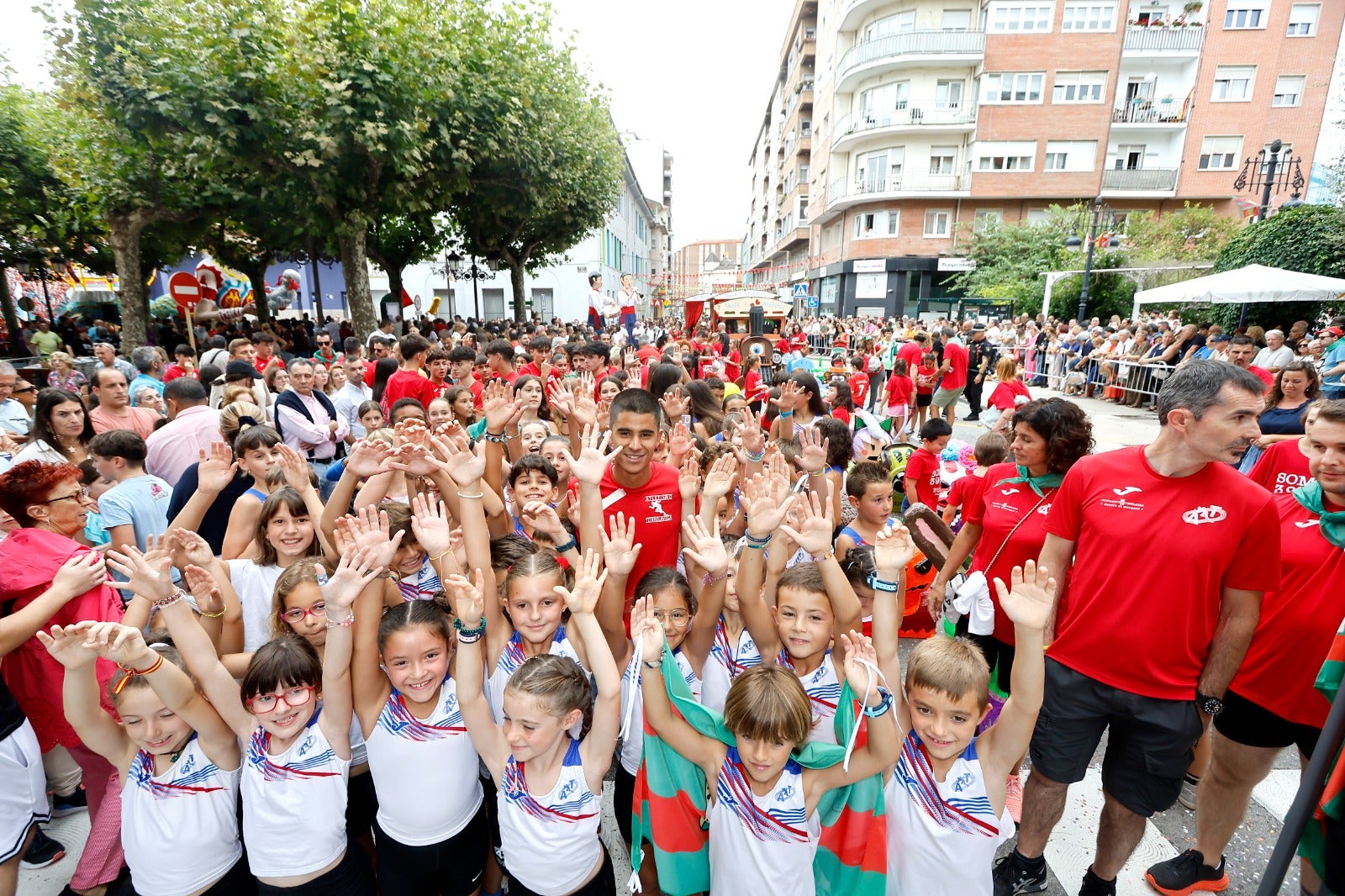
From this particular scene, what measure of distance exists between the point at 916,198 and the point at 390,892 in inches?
1430

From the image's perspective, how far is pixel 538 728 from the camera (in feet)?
6.97

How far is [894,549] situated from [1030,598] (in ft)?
1.54

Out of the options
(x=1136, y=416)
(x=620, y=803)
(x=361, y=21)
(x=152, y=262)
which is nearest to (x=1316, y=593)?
(x=620, y=803)

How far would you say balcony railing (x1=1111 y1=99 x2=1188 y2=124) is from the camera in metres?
30.6

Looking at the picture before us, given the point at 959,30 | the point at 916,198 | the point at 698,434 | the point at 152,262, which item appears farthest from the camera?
the point at 916,198

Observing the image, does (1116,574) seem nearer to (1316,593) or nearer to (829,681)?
(1316,593)

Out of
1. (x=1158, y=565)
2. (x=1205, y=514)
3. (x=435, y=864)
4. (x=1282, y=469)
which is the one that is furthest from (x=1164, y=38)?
(x=435, y=864)

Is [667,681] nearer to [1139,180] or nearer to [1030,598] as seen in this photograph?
[1030,598]

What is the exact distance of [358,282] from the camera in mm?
11844

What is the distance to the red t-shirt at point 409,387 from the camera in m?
6.36

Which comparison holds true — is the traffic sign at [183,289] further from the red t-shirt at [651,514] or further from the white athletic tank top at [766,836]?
the white athletic tank top at [766,836]

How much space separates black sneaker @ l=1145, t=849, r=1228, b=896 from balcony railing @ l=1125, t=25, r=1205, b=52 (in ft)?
128

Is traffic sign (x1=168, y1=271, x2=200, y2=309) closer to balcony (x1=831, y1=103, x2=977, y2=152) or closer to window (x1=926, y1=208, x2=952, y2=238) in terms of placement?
balcony (x1=831, y1=103, x2=977, y2=152)

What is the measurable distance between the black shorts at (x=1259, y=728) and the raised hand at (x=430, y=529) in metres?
3.25
